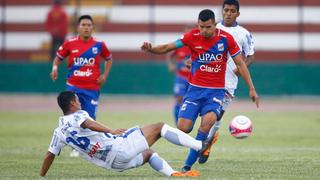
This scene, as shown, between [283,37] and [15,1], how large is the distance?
10.3m

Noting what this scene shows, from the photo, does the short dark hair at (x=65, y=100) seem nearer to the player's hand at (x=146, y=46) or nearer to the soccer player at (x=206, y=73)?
the player's hand at (x=146, y=46)

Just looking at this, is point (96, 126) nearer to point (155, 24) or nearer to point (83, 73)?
point (83, 73)

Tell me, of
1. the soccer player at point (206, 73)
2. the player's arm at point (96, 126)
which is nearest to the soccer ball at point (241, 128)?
the soccer player at point (206, 73)

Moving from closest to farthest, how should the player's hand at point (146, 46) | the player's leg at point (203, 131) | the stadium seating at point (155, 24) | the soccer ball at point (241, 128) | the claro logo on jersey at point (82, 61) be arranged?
the player's hand at point (146, 46) → the player's leg at point (203, 131) → the soccer ball at point (241, 128) → the claro logo on jersey at point (82, 61) → the stadium seating at point (155, 24)

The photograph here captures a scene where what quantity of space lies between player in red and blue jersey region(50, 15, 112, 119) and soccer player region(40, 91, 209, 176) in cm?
392

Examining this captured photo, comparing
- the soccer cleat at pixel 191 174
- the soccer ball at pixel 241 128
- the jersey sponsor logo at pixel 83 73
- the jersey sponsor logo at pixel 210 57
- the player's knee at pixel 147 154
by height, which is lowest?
the soccer cleat at pixel 191 174

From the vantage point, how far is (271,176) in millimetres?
12867

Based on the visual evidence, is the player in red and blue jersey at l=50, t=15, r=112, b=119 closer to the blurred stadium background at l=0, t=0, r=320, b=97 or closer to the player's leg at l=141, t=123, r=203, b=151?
the player's leg at l=141, t=123, r=203, b=151

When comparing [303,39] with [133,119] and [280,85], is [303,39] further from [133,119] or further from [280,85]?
[133,119]

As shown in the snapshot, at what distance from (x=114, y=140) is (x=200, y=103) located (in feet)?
6.30

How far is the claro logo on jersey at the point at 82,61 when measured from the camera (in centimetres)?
1661

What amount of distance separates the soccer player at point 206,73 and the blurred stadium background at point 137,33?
18812mm

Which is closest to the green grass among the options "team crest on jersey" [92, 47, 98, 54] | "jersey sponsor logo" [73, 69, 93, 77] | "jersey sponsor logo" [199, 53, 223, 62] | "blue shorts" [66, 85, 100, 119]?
"blue shorts" [66, 85, 100, 119]

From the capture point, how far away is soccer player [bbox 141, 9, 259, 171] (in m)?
13.7
